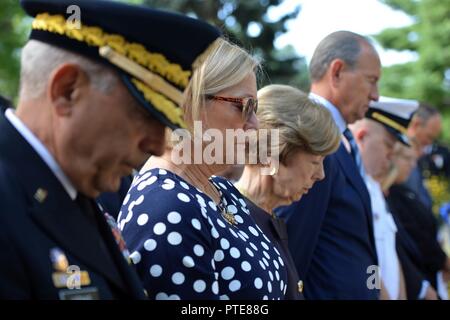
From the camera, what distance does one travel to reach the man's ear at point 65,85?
6.23 feet

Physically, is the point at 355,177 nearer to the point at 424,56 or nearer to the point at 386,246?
the point at 386,246

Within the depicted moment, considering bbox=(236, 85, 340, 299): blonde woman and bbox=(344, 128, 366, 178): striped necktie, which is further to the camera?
bbox=(344, 128, 366, 178): striped necktie

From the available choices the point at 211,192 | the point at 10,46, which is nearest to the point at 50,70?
the point at 211,192

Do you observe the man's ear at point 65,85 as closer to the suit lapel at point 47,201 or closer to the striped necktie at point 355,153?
the suit lapel at point 47,201

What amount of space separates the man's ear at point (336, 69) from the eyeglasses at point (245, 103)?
7.09 feet

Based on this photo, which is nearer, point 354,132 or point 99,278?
point 99,278

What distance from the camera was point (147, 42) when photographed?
6.56 ft

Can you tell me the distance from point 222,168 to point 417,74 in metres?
26.5

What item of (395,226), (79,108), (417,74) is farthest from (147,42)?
(417,74)

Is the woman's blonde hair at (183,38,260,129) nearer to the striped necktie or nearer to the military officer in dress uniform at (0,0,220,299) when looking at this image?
the military officer in dress uniform at (0,0,220,299)

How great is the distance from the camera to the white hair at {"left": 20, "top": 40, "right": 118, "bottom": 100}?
1916 mm

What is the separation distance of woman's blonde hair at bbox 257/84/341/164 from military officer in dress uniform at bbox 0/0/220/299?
6.25ft

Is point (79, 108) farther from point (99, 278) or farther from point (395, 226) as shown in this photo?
point (395, 226)

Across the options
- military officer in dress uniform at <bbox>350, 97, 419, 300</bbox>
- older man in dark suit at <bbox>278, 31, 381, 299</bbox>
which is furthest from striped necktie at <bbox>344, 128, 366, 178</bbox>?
military officer in dress uniform at <bbox>350, 97, 419, 300</bbox>
